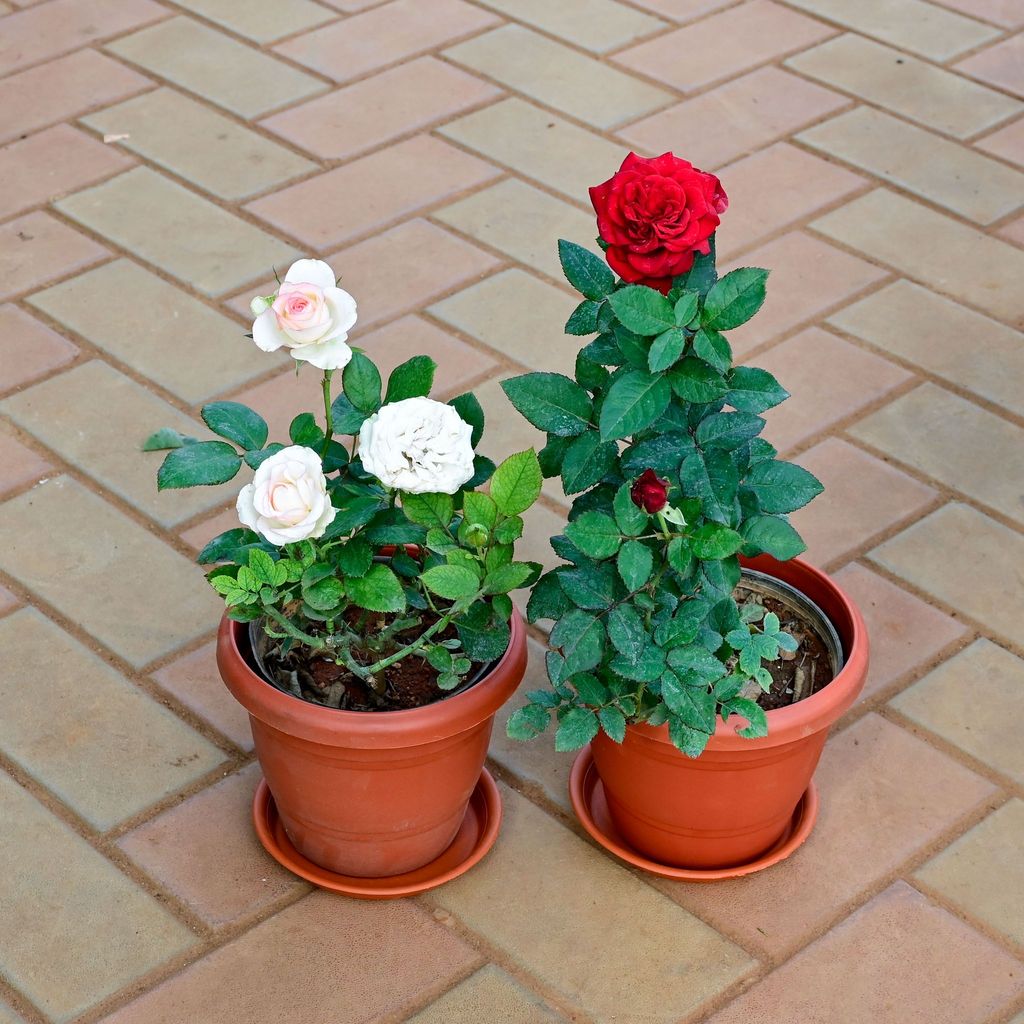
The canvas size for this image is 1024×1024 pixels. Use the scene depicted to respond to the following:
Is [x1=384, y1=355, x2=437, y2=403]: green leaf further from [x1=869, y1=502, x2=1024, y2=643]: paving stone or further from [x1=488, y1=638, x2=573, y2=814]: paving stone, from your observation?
[x1=869, y1=502, x2=1024, y2=643]: paving stone

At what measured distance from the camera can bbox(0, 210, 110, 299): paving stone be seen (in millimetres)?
→ 2893

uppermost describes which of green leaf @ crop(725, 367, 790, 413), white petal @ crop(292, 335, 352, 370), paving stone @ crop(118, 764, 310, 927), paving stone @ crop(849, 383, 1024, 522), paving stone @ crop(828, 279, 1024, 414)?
white petal @ crop(292, 335, 352, 370)

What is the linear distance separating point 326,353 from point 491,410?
1053mm

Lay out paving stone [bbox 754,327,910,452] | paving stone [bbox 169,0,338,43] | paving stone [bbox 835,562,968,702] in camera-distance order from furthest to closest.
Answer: paving stone [bbox 169,0,338,43] < paving stone [bbox 754,327,910,452] < paving stone [bbox 835,562,968,702]

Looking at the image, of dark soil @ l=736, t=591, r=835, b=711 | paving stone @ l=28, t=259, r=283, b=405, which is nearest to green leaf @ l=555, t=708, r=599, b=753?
dark soil @ l=736, t=591, r=835, b=711

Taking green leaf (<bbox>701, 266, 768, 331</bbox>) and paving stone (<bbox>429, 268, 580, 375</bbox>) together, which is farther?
paving stone (<bbox>429, 268, 580, 375</bbox>)

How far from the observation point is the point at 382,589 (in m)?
1.69

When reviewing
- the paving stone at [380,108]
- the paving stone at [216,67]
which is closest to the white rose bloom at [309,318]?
the paving stone at [380,108]

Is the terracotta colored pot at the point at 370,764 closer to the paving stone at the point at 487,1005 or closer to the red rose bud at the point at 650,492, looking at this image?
the paving stone at the point at 487,1005

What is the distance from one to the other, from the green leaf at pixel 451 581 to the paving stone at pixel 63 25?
7.50ft

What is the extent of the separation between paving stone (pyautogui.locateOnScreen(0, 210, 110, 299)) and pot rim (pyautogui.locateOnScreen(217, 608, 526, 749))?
4.45ft

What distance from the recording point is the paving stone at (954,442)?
2.55 metres

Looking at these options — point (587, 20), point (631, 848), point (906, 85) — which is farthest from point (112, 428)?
point (906, 85)

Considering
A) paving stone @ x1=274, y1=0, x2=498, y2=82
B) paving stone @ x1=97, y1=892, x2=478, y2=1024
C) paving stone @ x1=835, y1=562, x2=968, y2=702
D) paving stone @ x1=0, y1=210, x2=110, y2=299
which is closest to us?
paving stone @ x1=97, y1=892, x2=478, y2=1024
